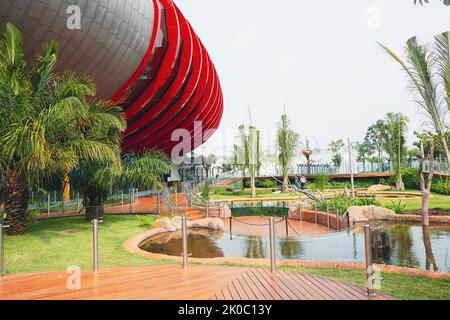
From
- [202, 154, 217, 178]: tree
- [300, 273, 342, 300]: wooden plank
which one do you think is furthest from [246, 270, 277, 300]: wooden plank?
[202, 154, 217, 178]: tree

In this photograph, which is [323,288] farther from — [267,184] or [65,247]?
[267,184]

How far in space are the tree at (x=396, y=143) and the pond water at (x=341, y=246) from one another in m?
20.9

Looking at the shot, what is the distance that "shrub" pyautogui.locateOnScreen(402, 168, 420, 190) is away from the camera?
30.7m

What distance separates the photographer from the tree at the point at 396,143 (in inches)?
1219

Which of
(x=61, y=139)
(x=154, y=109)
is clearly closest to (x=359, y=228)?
(x=61, y=139)

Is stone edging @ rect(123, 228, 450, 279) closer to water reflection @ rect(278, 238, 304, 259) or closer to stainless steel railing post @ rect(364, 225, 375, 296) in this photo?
water reflection @ rect(278, 238, 304, 259)

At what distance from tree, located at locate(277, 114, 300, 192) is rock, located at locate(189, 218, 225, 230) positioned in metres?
18.7

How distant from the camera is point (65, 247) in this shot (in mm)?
8914

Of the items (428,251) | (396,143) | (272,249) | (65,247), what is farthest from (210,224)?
(396,143)

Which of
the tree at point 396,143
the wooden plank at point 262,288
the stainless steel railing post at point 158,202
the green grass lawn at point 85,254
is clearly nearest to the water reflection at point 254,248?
the green grass lawn at point 85,254

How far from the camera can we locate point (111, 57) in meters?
17.1

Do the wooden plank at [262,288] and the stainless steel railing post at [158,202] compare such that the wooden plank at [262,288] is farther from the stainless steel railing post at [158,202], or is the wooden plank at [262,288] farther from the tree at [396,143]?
the tree at [396,143]
